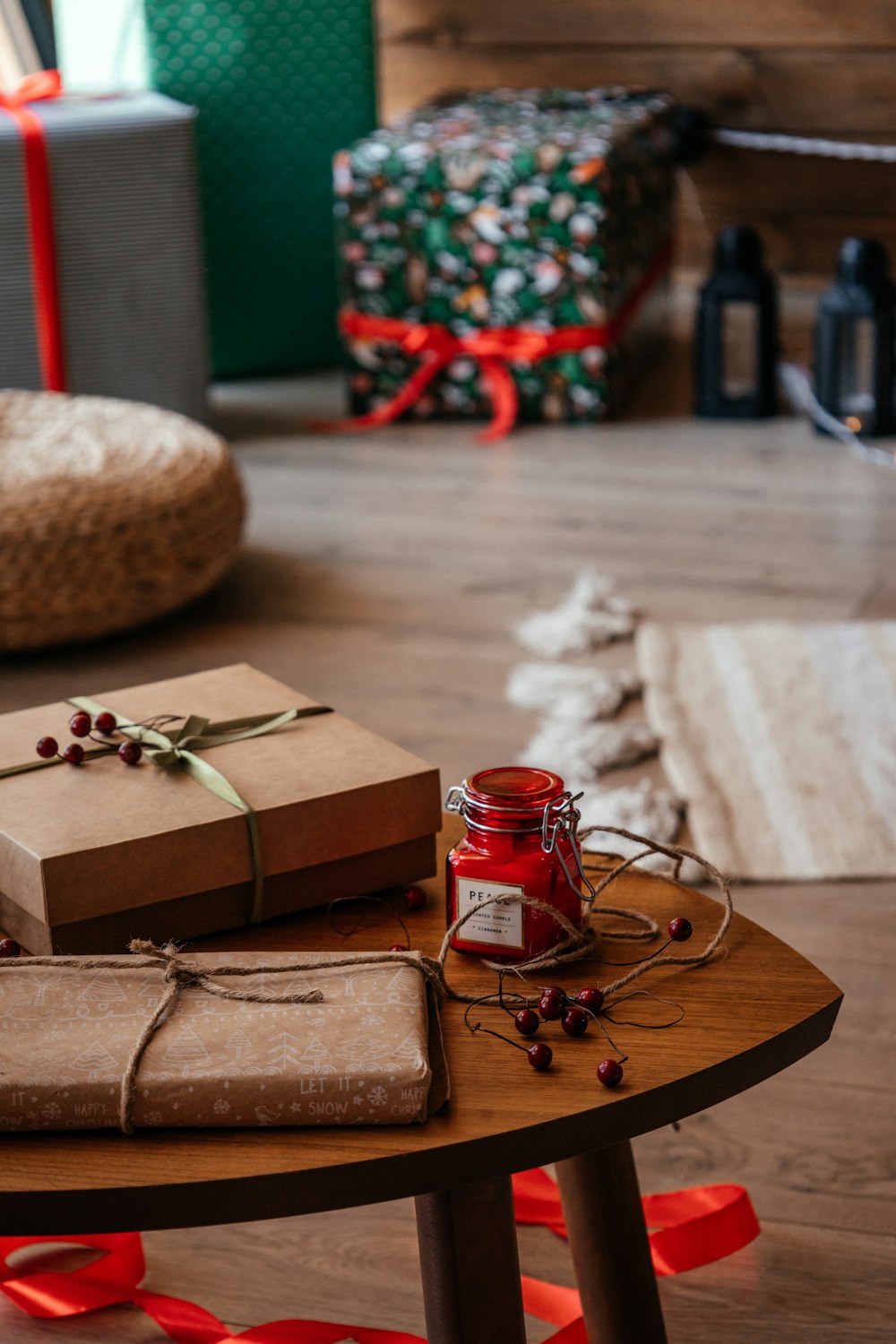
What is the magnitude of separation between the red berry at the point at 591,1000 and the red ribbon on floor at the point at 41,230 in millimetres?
2166

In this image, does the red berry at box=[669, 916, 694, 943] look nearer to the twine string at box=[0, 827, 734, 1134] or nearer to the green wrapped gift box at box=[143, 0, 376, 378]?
the twine string at box=[0, 827, 734, 1134]

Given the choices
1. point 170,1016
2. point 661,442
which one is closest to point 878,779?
point 170,1016

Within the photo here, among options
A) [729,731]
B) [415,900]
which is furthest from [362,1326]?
[729,731]

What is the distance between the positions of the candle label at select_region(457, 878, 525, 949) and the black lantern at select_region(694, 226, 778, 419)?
226 cm

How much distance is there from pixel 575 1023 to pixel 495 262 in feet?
7.61

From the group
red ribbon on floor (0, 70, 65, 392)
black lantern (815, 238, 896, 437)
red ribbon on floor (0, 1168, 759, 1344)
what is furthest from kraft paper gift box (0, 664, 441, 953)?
black lantern (815, 238, 896, 437)

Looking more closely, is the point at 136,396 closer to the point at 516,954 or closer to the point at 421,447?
the point at 421,447

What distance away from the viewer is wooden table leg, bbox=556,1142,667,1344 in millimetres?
788

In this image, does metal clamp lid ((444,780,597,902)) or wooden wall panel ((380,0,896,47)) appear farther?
wooden wall panel ((380,0,896,47))

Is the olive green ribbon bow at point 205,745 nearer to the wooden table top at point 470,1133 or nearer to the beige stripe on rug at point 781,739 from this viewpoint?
the wooden table top at point 470,1133

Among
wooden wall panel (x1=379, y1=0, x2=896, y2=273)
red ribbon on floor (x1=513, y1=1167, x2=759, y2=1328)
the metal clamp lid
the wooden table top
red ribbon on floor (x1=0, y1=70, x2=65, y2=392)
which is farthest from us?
wooden wall panel (x1=379, y1=0, x2=896, y2=273)

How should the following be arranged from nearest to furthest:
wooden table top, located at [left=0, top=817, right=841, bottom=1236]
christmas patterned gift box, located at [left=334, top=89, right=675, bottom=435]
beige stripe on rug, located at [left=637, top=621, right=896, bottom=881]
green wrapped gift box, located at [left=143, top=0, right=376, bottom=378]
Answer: wooden table top, located at [left=0, top=817, right=841, bottom=1236]
beige stripe on rug, located at [left=637, top=621, right=896, bottom=881]
christmas patterned gift box, located at [left=334, top=89, right=675, bottom=435]
green wrapped gift box, located at [left=143, top=0, right=376, bottom=378]

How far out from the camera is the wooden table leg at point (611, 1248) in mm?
788

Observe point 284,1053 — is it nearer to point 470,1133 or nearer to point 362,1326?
point 470,1133
